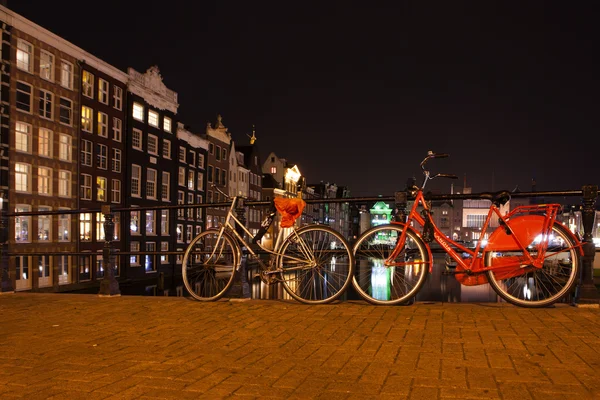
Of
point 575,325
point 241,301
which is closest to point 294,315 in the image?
point 241,301

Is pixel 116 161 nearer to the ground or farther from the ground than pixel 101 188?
farther from the ground

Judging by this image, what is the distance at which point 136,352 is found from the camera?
3838mm

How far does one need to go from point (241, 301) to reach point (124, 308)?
4.26 ft

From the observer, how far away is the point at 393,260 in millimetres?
5734

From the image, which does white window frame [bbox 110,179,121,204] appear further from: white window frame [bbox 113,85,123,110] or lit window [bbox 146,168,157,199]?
white window frame [bbox 113,85,123,110]

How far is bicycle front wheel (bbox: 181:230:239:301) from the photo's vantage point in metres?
6.34

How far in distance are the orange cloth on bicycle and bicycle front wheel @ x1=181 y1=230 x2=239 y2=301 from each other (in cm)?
74

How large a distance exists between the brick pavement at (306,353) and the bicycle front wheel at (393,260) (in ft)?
0.70

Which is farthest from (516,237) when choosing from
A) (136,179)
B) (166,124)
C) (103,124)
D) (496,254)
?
(166,124)

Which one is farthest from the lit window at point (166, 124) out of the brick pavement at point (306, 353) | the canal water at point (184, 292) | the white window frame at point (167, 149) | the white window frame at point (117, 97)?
the brick pavement at point (306, 353)

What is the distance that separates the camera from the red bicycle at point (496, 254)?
17.4 feet

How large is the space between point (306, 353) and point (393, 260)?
2.26 m

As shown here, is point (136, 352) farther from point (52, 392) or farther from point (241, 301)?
point (241, 301)

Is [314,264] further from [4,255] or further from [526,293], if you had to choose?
[4,255]
